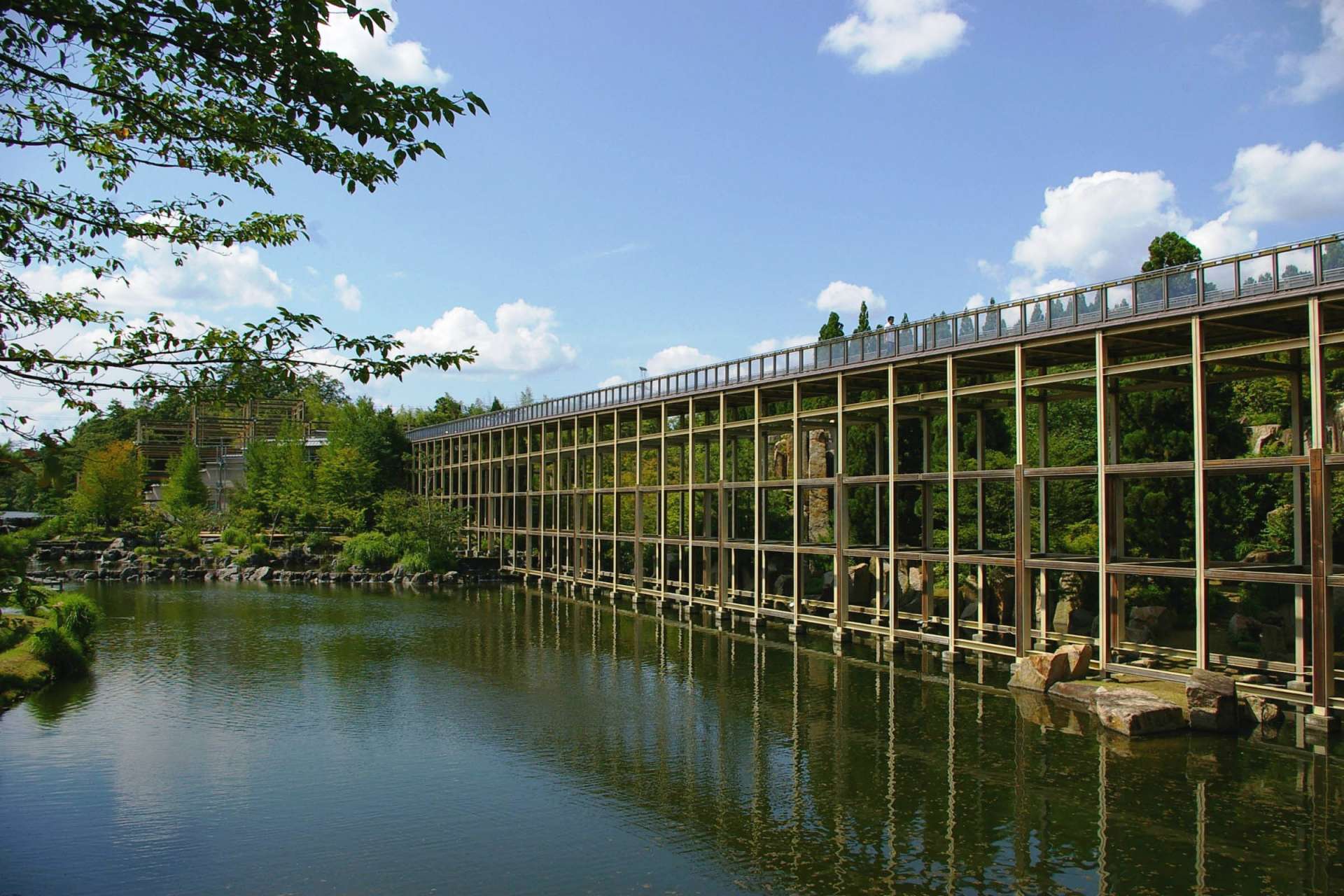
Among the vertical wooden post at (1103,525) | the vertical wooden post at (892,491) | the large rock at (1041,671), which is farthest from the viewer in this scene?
the vertical wooden post at (892,491)

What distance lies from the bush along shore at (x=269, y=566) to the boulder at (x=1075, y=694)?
4191 cm

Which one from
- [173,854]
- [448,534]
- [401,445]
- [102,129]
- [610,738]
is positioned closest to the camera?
[102,129]

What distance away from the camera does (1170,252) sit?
36.9 m

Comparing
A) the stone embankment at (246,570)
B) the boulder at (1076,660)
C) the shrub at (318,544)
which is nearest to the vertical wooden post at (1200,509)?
the boulder at (1076,660)

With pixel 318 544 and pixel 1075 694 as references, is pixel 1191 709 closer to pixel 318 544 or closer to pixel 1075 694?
pixel 1075 694

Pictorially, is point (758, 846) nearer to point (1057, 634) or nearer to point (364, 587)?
point (1057, 634)

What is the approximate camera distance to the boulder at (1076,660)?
24609 mm

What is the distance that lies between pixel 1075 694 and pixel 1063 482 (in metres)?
20.3

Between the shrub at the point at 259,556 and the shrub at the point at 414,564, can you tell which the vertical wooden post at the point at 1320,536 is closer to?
the shrub at the point at 414,564

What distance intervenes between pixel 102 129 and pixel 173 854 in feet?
35.1

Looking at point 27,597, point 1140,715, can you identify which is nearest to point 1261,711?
point 1140,715

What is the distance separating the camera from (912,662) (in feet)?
97.0

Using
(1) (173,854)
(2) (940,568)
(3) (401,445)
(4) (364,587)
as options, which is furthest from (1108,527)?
(3) (401,445)

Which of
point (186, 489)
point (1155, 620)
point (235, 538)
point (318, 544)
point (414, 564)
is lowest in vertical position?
point (414, 564)
